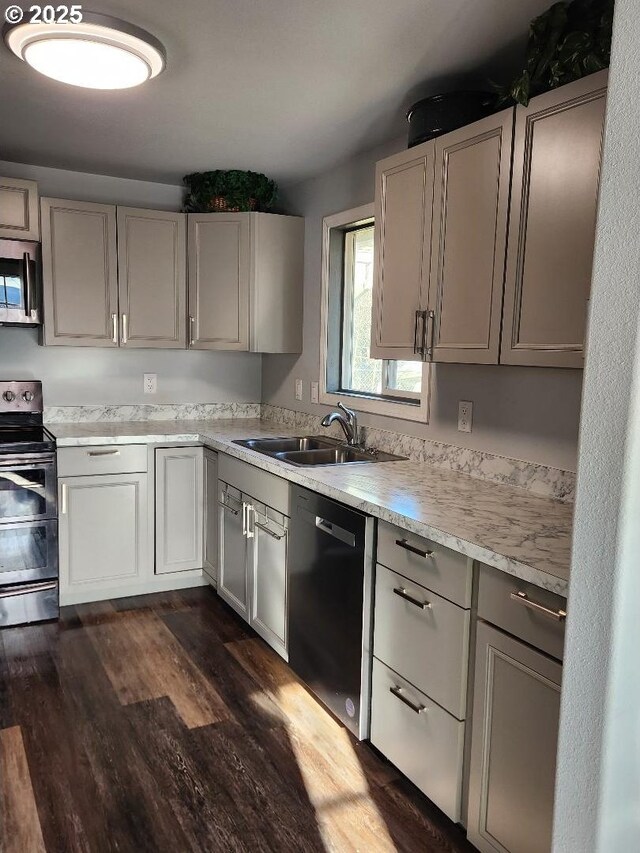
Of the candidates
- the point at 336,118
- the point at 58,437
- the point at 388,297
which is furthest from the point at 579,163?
the point at 58,437

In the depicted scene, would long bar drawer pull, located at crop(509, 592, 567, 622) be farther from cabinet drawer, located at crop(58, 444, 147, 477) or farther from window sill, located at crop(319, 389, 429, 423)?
cabinet drawer, located at crop(58, 444, 147, 477)

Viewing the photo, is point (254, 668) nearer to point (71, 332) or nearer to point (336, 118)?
point (71, 332)

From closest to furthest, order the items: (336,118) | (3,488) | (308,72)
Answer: (308,72) → (336,118) → (3,488)

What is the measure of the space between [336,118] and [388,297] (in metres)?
0.84

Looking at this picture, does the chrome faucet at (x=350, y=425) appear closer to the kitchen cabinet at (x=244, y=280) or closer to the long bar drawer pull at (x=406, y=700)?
the kitchen cabinet at (x=244, y=280)

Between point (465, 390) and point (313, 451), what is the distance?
0.83 meters

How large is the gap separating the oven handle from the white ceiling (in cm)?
213

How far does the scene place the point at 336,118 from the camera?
2.71 meters

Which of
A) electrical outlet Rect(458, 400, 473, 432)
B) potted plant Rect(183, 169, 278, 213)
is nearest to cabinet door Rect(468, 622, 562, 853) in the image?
electrical outlet Rect(458, 400, 473, 432)

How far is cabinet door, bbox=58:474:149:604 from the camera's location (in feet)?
10.8

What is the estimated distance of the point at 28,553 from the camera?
321 cm

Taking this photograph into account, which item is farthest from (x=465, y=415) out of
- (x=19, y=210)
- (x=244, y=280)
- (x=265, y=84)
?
(x=19, y=210)

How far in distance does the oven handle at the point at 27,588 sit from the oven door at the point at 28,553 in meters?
0.02

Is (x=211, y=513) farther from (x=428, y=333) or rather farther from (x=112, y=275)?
(x=428, y=333)
